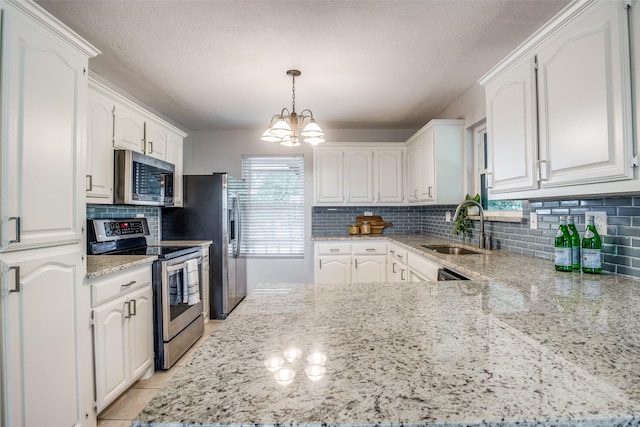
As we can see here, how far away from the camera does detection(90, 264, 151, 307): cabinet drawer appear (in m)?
1.75

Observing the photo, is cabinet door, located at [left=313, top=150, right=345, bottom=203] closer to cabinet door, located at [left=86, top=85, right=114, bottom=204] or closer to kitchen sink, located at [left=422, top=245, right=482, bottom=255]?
kitchen sink, located at [left=422, top=245, right=482, bottom=255]

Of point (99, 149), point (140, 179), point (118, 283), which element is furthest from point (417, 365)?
point (140, 179)

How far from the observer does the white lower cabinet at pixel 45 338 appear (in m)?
1.26

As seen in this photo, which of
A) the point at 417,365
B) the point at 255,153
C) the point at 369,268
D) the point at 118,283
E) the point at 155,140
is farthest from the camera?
the point at 255,153

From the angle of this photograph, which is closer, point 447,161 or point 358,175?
point 447,161

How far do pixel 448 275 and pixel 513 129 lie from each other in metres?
0.92

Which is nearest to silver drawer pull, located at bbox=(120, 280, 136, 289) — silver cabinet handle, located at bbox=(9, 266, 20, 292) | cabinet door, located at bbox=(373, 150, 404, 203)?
silver cabinet handle, located at bbox=(9, 266, 20, 292)

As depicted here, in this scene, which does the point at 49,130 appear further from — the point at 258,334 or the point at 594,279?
the point at 594,279

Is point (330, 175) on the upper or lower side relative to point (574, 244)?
upper

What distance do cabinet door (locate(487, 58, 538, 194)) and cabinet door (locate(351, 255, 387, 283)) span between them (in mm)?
1934

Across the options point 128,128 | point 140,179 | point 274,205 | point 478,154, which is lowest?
point 274,205

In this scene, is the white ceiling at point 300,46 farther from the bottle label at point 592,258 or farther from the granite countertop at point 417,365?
the granite countertop at point 417,365

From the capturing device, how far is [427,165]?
3457mm

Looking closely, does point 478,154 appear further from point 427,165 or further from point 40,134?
point 40,134
